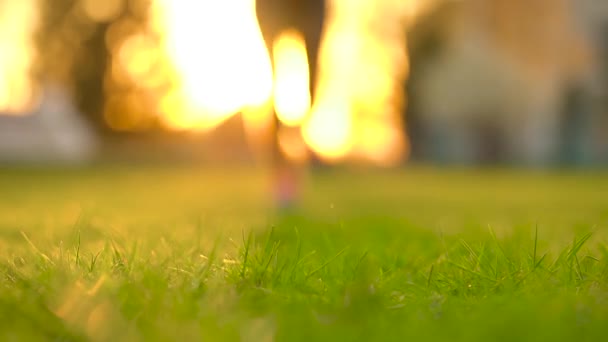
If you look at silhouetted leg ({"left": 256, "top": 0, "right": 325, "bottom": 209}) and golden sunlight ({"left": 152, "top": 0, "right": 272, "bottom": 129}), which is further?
golden sunlight ({"left": 152, "top": 0, "right": 272, "bottom": 129})

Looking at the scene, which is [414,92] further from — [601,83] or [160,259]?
[160,259]

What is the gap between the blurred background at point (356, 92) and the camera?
19.3 m

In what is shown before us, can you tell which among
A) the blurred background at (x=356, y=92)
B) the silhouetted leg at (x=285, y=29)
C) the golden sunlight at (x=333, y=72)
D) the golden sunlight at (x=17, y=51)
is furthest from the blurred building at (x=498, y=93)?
the silhouetted leg at (x=285, y=29)

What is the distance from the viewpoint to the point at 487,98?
74.8 ft

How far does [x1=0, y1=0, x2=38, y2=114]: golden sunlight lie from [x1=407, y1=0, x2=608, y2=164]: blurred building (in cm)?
1149

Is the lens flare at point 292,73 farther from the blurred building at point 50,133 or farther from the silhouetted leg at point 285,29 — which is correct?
the blurred building at point 50,133

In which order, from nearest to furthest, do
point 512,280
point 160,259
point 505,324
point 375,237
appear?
point 505,324
point 512,280
point 160,259
point 375,237

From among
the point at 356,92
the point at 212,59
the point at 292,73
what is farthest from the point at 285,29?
the point at 356,92

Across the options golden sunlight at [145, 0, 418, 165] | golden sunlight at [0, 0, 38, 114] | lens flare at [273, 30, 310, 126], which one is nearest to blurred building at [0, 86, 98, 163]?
golden sunlight at [0, 0, 38, 114]

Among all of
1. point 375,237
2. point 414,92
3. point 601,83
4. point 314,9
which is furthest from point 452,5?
point 375,237

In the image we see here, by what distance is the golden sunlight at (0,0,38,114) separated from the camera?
1759 cm

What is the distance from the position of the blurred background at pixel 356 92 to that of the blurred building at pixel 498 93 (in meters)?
0.05

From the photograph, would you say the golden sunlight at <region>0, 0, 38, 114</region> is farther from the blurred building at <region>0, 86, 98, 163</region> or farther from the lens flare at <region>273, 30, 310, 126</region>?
the lens flare at <region>273, 30, 310, 126</region>

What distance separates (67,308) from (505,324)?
1.94 feet
